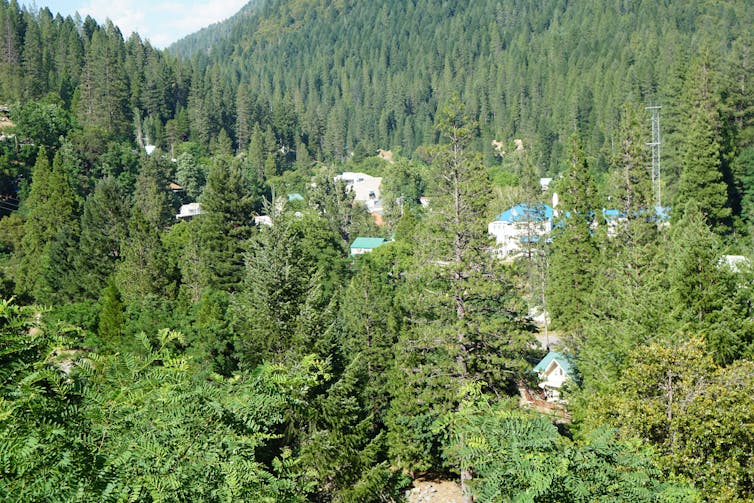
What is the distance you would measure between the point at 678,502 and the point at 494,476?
239 centimetres

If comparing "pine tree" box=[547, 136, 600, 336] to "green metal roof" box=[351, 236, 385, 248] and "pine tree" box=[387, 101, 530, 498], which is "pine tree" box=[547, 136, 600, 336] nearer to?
"pine tree" box=[387, 101, 530, 498]

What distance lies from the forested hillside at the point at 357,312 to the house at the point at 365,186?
7.23 meters

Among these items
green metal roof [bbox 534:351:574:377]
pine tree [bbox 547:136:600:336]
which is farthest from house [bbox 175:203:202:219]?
green metal roof [bbox 534:351:574:377]

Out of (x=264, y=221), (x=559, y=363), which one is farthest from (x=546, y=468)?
(x=264, y=221)

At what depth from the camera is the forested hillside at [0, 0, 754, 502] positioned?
5609mm

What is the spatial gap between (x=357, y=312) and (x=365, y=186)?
79178 millimetres

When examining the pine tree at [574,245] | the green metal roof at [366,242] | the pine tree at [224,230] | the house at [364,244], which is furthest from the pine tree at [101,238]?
the green metal roof at [366,242]

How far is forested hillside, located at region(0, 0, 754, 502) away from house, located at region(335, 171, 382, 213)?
7234mm

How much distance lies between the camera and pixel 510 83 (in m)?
118

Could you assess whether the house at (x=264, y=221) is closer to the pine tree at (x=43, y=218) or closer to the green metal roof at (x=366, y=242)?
the green metal roof at (x=366, y=242)

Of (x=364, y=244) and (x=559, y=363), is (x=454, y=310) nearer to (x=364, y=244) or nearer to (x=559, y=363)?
(x=559, y=363)

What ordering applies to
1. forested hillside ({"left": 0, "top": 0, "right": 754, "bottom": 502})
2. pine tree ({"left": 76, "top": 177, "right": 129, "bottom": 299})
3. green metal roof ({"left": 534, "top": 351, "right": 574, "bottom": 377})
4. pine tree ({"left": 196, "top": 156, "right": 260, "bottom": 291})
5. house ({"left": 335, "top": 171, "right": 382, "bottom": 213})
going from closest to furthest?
forested hillside ({"left": 0, "top": 0, "right": 754, "bottom": 502}), green metal roof ({"left": 534, "top": 351, "right": 574, "bottom": 377}), pine tree ({"left": 196, "top": 156, "right": 260, "bottom": 291}), pine tree ({"left": 76, "top": 177, "right": 129, "bottom": 299}), house ({"left": 335, "top": 171, "right": 382, "bottom": 213})

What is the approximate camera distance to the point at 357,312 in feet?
67.8

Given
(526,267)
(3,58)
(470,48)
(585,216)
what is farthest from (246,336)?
(470,48)
